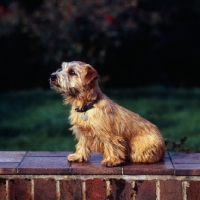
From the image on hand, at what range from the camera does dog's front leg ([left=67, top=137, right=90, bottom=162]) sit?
5.43 meters

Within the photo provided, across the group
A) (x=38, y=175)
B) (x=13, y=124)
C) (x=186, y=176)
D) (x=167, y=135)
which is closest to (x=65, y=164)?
(x=38, y=175)

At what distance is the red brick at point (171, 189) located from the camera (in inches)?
197

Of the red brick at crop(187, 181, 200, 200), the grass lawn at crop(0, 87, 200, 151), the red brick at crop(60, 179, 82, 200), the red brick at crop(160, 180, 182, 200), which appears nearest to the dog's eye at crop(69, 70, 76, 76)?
the red brick at crop(60, 179, 82, 200)

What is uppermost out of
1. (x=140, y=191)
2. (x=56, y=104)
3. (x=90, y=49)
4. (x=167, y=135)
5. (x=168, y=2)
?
(x=168, y=2)

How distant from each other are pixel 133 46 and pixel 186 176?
597 inches

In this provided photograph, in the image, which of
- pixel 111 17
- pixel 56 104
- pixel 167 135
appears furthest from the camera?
pixel 111 17

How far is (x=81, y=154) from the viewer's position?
5445 millimetres

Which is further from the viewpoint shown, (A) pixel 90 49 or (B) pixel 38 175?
(A) pixel 90 49

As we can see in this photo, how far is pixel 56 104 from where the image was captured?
14.3 m

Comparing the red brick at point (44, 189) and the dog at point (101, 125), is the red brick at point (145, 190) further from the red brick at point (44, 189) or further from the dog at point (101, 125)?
the red brick at point (44, 189)

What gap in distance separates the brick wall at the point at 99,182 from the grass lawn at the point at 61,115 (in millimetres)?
2908

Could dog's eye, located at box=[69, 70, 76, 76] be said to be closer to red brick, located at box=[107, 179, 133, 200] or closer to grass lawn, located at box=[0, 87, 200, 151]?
red brick, located at box=[107, 179, 133, 200]

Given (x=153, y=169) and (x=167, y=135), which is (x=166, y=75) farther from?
(x=153, y=169)

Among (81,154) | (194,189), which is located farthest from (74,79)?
(194,189)
